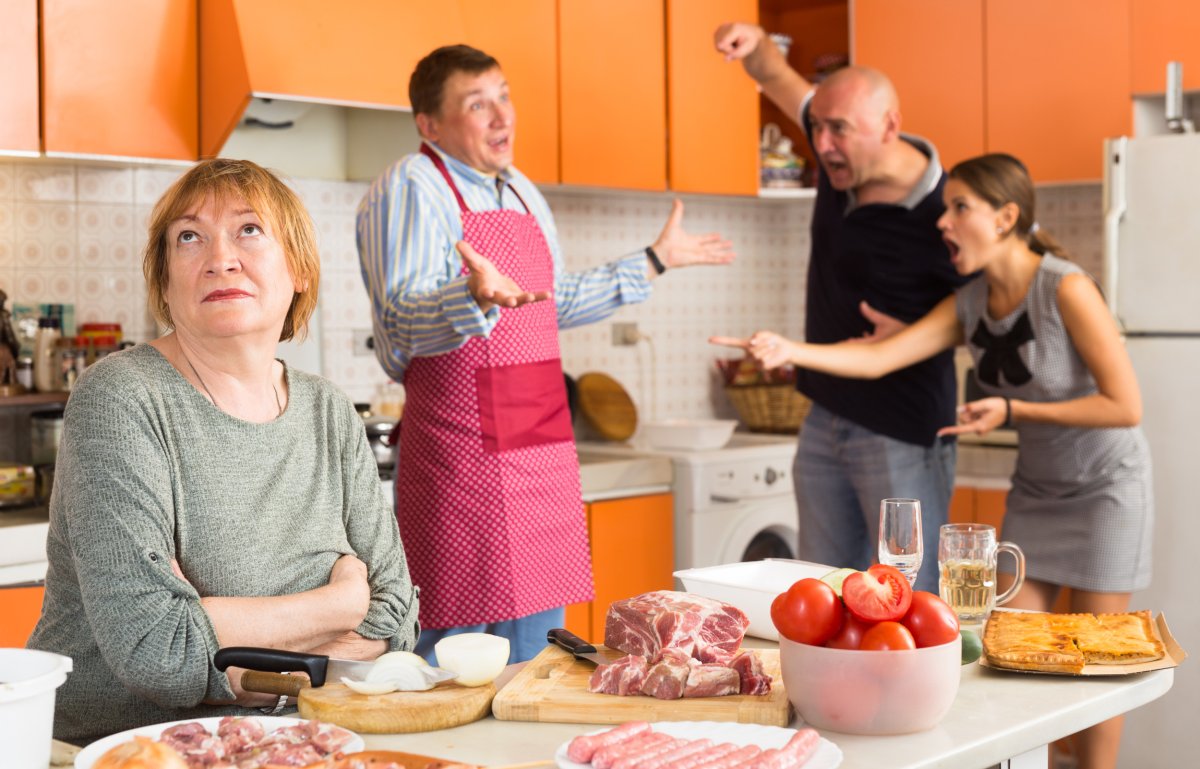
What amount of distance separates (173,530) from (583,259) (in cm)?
272

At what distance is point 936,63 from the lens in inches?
163

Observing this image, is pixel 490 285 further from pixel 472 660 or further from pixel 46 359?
pixel 46 359

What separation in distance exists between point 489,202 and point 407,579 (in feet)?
3.27

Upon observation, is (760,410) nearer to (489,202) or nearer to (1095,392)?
(1095,392)

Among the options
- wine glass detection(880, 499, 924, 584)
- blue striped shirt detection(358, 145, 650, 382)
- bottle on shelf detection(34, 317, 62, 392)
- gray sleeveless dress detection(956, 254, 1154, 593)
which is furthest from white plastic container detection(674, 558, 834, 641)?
bottle on shelf detection(34, 317, 62, 392)

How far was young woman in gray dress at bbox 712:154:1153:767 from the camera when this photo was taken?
2686 mm

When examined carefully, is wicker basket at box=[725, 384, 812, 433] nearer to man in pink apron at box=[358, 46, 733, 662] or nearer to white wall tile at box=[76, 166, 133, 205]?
man in pink apron at box=[358, 46, 733, 662]

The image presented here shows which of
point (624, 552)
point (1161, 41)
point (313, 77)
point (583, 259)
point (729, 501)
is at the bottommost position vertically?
point (624, 552)

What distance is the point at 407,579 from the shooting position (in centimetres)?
179

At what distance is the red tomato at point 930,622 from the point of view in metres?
1.28

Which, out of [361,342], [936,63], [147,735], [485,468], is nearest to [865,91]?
[485,468]

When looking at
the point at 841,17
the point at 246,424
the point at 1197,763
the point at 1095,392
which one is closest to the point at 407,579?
the point at 246,424

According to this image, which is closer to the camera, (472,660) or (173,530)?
(472,660)

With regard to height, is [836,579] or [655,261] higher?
[655,261]
